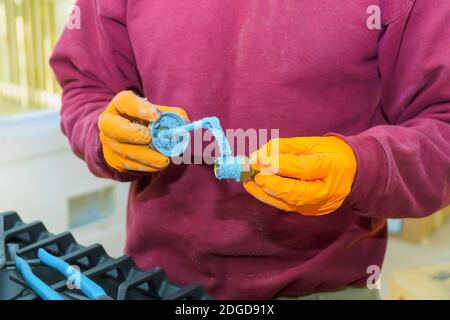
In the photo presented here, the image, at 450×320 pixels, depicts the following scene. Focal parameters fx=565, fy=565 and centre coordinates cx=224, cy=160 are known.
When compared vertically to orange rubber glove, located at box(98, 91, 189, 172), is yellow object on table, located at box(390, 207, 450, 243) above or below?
below

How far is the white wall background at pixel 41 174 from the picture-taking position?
1.26 metres

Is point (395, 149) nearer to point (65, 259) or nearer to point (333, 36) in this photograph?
point (333, 36)

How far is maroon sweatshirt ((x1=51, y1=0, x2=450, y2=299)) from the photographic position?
24.5 inches

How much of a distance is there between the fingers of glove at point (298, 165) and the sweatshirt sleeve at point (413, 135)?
42 millimetres

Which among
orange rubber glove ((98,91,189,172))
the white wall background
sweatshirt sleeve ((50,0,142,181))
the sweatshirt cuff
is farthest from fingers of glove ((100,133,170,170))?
the white wall background

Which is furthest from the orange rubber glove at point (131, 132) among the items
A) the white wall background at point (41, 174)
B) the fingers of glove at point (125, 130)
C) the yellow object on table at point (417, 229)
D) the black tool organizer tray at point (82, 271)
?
the yellow object on table at point (417, 229)

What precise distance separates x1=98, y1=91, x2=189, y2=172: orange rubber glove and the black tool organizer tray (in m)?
0.11

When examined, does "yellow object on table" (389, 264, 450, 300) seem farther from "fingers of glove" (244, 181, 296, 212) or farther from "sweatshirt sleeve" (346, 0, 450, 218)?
"fingers of glove" (244, 181, 296, 212)

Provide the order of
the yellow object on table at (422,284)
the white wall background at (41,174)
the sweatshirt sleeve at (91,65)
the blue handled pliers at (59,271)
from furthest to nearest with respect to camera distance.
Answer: the white wall background at (41,174)
the yellow object on table at (422,284)
the sweatshirt sleeve at (91,65)
the blue handled pliers at (59,271)

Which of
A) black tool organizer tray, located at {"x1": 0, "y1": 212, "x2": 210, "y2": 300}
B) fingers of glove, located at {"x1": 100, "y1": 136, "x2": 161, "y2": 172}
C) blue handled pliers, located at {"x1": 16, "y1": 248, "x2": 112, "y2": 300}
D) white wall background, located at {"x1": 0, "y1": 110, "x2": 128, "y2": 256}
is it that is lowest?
white wall background, located at {"x1": 0, "y1": 110, "x2": 128, "y2": 256}

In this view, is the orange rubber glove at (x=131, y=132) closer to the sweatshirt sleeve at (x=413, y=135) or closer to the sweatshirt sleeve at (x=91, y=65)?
the sweatshirt sleeve at (x=91, y=65)

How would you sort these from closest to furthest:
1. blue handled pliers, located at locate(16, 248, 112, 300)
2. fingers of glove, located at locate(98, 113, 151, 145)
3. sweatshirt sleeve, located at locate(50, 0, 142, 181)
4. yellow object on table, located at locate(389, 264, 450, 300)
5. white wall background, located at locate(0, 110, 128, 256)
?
blue handled pliers, located at locate(16, 248, 112, 300) → fingers of glove, located at locate(98, 113, 151, 145) → sweatshirt sleeve, located at locate(50, 0, 142, 181) → yellow object on table, located at locate(389, 264, 450, 300) → white wall background, located at locate(0, 110, 128, 256)

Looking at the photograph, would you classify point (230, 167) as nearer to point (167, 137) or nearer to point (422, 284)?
point (167, 137)

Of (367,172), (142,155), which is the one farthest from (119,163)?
(367,172)
